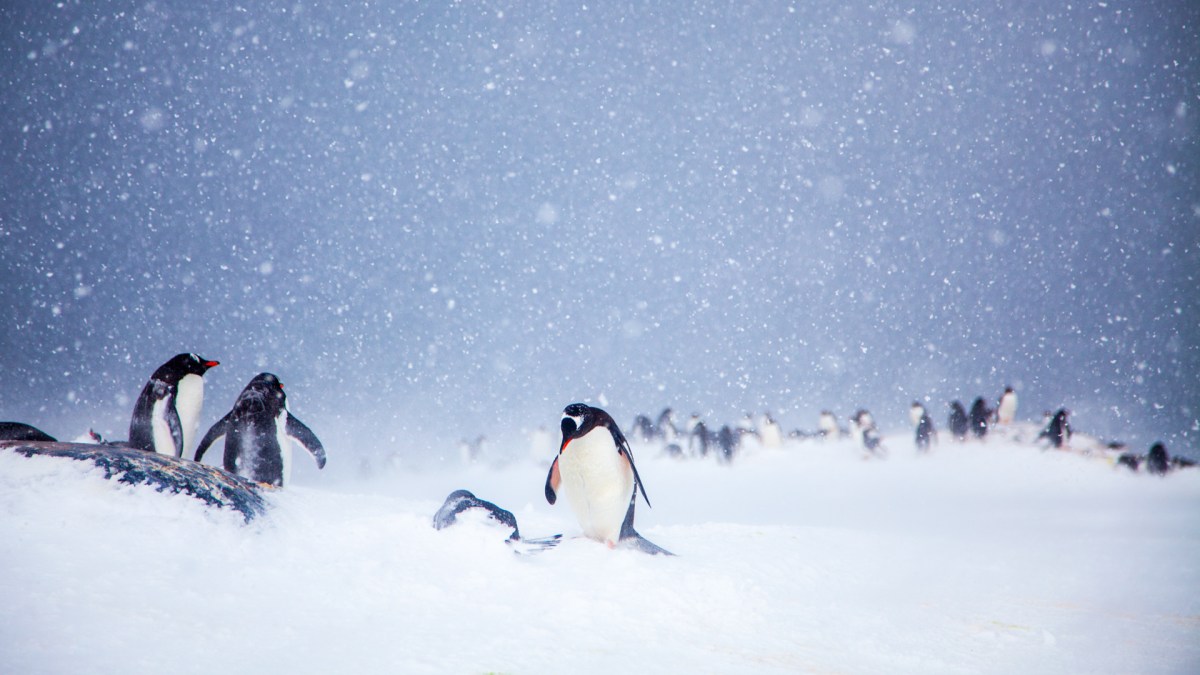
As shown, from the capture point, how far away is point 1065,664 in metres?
2.41

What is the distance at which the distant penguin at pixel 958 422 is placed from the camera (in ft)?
40.4

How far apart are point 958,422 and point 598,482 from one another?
36.9ft

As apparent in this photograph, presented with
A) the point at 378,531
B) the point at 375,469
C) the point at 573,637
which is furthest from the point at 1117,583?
the point at 375,469

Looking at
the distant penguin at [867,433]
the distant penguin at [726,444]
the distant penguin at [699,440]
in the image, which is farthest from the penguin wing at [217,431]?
the distant penguin at [867,433]

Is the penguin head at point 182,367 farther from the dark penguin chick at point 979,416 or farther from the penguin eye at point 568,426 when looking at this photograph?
the dark penguin chick at point 979,416

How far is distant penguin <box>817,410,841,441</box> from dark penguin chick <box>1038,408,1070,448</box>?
4.23 m

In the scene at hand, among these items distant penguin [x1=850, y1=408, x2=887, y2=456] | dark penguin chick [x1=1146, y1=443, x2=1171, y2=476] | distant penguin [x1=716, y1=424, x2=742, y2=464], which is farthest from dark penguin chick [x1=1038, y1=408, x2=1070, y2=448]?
distant penguin [x1=716, y1=424, x2=742, y2=464]

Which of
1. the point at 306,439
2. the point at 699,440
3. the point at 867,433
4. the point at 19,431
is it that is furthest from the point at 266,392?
the point at 867,433

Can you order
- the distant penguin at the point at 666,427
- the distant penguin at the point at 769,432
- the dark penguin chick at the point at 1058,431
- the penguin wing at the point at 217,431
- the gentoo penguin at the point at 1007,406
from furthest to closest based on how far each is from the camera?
the distant penguin at the point at 666,427 < the distant penguin at the point at 769,432 < the gentoo penguin at the point at 1007,406 < the dark penguin chick at the point at 1058,431 < the penguin wing at the point at 217,431

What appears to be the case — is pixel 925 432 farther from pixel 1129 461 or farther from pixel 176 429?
pixel 176 429

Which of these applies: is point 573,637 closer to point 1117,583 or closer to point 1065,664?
point 1065,664

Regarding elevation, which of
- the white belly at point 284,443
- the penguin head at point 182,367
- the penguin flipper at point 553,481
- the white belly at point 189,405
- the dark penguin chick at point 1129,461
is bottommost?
the dark penguin chick at point 1129,461

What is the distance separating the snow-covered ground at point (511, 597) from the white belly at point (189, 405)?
4.92 ft

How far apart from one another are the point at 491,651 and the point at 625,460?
86.8 inches
